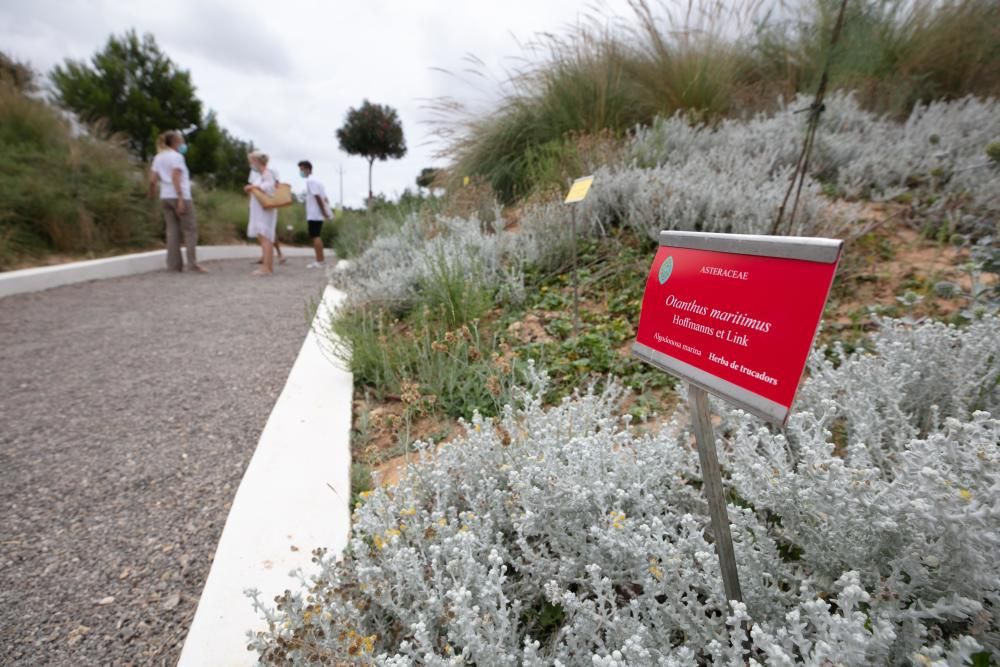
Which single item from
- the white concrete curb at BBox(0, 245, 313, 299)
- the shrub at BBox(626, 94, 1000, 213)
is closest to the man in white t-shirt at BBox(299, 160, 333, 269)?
the white concrete curb at BBox(0, 245, 313, 299)

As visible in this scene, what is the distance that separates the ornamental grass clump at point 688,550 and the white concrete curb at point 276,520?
0.18 meters

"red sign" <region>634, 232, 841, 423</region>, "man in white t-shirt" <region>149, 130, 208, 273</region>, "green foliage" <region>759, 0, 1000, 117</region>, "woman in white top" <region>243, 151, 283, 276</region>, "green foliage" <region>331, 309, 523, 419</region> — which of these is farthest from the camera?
"woman in white top" <region>243, 151, 283, 276</region>

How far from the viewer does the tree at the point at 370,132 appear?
21922 mm

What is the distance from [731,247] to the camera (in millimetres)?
888

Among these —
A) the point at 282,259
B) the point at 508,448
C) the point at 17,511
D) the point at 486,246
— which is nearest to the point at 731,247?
the point at 508,448

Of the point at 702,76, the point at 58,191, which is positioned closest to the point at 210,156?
the point at 58,191

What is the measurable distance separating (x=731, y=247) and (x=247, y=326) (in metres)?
4.66

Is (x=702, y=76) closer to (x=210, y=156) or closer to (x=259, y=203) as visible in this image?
(x=259, y=203)

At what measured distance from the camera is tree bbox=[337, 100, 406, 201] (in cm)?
2192

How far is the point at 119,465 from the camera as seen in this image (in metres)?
2.28

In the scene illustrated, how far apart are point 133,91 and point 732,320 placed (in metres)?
26.8

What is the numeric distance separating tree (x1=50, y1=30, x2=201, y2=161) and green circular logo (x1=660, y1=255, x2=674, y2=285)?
24.2 m

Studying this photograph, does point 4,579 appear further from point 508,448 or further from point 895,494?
point 895,494

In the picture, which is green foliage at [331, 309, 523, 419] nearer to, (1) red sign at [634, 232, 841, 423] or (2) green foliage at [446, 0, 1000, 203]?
(1) red sign at [634, 232, 841, 423]
